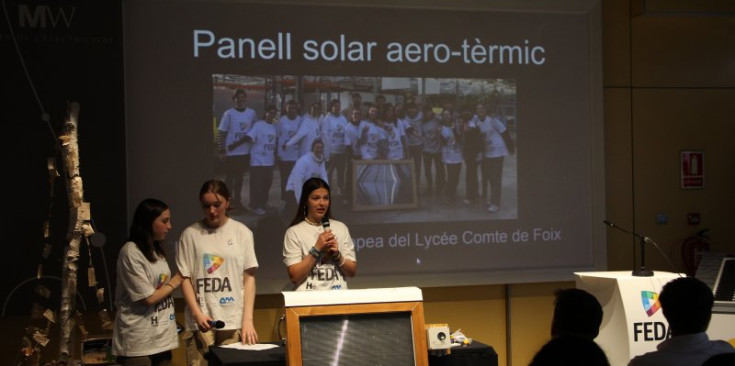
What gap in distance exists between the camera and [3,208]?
5.16 metres

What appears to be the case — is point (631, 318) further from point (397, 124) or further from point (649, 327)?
point (397, 124)

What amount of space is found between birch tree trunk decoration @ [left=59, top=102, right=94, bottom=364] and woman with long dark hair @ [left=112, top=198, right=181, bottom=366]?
238 mm

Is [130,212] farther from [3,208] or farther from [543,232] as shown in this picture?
[543,232]

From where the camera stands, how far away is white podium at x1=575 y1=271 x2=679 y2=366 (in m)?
4.10

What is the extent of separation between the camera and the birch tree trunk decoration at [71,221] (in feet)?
14.5

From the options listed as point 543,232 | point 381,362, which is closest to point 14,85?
point 381,362

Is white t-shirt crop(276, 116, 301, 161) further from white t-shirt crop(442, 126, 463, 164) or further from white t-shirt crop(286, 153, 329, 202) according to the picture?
white t-shirt crop(442, 126, 463, 164)

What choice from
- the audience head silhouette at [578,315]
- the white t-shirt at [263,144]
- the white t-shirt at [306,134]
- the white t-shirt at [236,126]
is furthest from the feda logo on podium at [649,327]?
the white t-shirt at [236,126]

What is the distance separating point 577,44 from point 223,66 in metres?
2.62

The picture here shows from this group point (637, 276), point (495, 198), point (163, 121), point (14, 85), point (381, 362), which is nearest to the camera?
point (381, 362)

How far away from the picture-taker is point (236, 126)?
566 centimetres

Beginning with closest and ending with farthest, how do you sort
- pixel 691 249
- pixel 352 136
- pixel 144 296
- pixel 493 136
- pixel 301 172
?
pixel 144 296 → pixel 301 172 → pixel 352 136 → pixel 493 136 → pixel 691 249

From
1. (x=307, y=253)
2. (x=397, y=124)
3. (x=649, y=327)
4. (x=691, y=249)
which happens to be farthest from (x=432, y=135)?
(x=649, y=327)

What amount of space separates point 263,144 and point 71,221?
1592 millimetres
